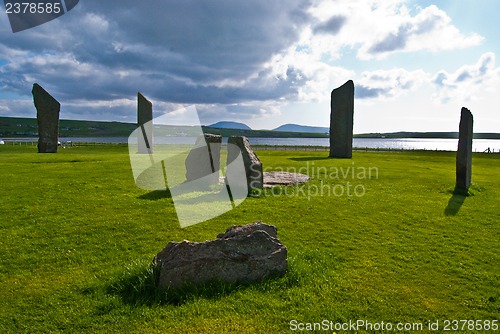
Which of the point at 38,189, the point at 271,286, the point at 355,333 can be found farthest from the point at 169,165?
the point at 355,333

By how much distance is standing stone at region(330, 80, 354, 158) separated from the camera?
33062mm

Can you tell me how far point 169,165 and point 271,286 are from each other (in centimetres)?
1821

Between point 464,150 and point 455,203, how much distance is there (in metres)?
3.22

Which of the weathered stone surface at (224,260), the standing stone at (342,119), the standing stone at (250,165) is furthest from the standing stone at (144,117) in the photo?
the weathered stone surface at (224,260)

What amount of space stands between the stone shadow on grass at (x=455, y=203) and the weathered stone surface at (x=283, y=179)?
254 inches

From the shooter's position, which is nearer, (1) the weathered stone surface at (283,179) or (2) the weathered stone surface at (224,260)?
(2) the weathered stone surface at (224,260)

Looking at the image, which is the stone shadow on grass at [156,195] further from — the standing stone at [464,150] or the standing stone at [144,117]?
the standing stone at [144,117]

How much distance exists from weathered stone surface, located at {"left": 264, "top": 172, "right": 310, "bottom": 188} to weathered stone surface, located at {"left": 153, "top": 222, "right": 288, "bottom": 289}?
869cm

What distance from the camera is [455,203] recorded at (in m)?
14.0

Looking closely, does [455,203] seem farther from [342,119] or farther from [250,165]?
[342,119]

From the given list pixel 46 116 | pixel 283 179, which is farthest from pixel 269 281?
pixel 46 116

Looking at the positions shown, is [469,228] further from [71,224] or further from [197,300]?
[71,224]

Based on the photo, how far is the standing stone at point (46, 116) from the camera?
32.3 m

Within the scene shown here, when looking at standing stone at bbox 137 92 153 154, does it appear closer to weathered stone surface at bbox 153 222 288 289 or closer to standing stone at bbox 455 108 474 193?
standing stone at bbox 455 108 474 193
